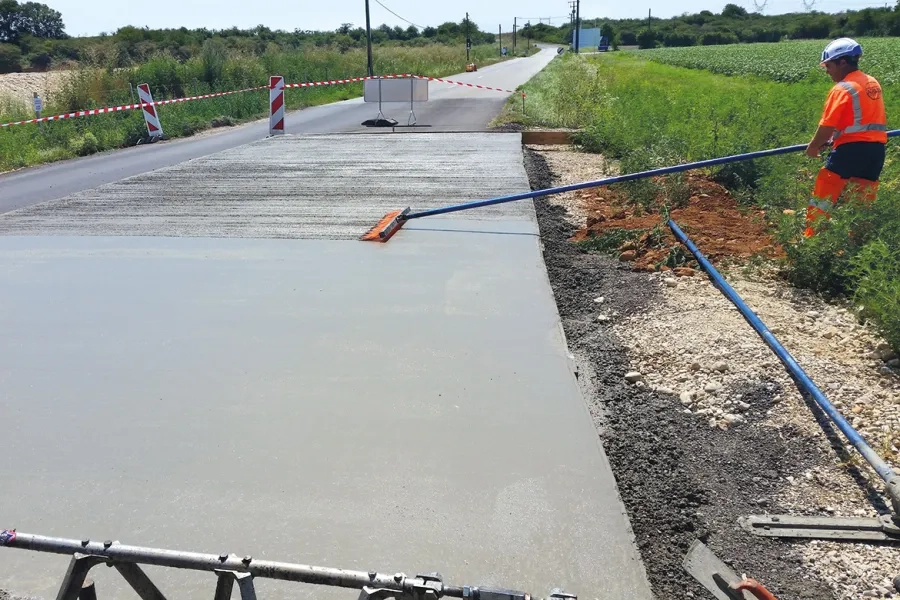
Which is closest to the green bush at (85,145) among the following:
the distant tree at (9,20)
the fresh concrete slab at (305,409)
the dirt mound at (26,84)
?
the fresh concrete slab at (305,409)

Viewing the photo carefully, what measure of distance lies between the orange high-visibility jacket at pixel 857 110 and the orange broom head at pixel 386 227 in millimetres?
3743

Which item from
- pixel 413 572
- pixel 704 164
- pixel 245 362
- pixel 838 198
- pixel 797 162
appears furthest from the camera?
pixel 797 162

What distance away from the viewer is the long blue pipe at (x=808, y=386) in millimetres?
2939

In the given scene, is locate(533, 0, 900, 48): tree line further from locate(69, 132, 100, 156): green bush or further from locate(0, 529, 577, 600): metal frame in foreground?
locate(0, 529, 577, 600): metal frame in foreground

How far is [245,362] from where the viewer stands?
13.7 feet

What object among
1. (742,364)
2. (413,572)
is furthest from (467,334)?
(413,572)

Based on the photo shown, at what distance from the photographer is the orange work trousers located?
5.82 m

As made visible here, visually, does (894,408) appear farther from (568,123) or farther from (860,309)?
(568,123)

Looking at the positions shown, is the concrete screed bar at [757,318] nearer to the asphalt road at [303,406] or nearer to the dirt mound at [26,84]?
the asphalt road at [303,406]

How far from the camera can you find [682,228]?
6.90 m

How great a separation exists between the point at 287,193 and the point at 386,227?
2257 millimetres

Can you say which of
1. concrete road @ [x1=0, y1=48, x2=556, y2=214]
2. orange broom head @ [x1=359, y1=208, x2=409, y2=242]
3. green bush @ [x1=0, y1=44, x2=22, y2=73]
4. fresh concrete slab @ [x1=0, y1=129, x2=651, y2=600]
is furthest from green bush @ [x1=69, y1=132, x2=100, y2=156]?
green bush @ [x1=0, y1=44, x2=22, y2=73]

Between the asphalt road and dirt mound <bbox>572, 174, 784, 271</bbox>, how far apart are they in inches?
37.1

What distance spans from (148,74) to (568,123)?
45.7 feet
